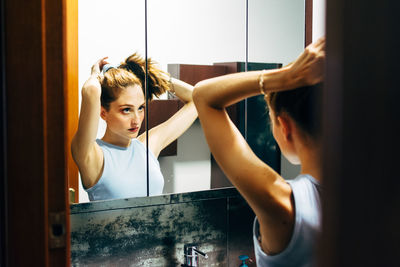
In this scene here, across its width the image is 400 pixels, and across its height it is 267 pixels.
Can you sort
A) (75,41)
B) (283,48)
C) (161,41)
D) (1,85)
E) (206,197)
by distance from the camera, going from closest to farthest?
(1,85) < (75,41) < (161,41) < (206,197) < (283,48)

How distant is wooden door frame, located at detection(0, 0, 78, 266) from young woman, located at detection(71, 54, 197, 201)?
0.58m

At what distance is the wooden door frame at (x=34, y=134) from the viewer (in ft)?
2.34

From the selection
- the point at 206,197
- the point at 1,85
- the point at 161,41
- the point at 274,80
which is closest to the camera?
the point at 1,85

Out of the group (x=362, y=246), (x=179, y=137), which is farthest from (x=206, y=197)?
(x=362, y=246)

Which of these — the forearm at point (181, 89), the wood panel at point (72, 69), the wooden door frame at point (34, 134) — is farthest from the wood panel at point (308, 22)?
the wooden door frame at point (34, 134)

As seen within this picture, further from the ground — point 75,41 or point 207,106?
point 75,41

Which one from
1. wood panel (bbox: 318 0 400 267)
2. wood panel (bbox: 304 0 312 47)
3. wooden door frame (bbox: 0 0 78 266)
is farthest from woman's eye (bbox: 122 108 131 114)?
wood panel (bbox: 318 0 400 267)

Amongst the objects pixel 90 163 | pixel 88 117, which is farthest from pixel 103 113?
pixel 90 163

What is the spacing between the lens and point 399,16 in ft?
0.56

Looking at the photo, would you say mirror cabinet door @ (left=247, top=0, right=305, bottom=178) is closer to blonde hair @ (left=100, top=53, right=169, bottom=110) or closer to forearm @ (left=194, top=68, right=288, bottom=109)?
blonde hair @ (left=100, top=53, right=169, bottom=110)

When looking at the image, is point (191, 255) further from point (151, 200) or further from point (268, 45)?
point (268, 45)

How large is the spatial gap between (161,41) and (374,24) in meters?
1.31

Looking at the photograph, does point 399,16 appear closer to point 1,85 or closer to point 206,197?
point 1,85

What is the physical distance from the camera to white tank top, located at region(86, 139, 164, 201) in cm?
140
